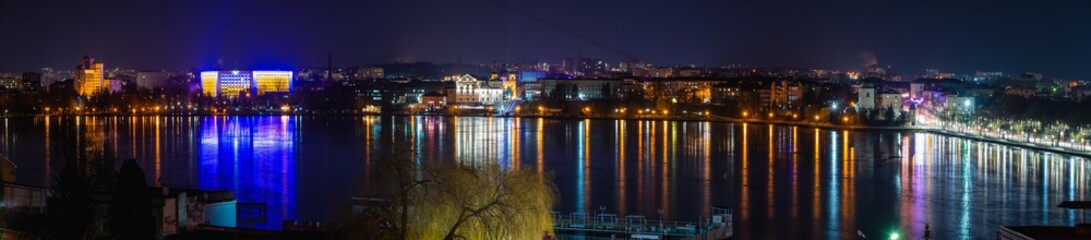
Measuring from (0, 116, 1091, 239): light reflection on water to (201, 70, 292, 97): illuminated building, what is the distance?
79.5 ft

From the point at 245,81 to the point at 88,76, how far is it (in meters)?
6.17

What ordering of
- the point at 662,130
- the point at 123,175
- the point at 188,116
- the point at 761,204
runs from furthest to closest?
the point at 188,116
the point at 662,130
the point at 761,204
the point at 123,175

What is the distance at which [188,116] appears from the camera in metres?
30.9

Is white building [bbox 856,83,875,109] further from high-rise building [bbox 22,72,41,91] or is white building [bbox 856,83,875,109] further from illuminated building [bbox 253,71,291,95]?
high-rise building [bbox 22,72,41,91]

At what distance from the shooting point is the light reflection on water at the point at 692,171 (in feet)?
27.1

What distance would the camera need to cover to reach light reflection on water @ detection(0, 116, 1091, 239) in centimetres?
825

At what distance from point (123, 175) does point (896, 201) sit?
22.9 ft

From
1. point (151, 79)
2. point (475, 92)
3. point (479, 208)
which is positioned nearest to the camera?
point (479, 208)

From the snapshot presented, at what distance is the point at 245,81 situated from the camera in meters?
45.7

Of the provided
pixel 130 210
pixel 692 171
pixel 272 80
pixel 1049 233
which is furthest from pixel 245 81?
pixel 1049 233

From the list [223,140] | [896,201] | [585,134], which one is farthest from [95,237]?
[585,134]

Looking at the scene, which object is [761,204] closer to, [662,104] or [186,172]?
[186,172]

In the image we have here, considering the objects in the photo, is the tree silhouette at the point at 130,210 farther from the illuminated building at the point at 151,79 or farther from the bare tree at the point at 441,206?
the illuminated building at the point at 151,79

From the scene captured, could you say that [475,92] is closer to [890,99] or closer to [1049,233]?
[890,99]
